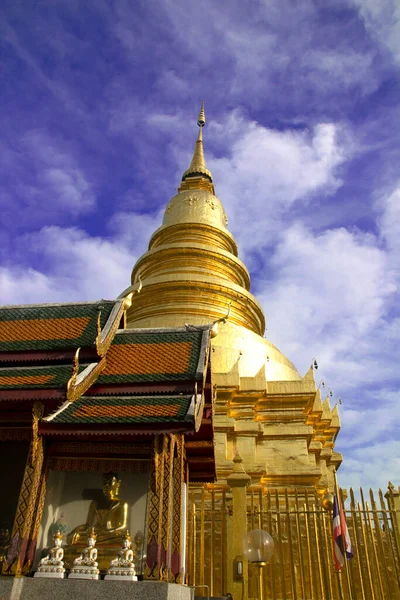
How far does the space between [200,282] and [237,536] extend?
9.65 m

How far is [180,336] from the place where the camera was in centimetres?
737

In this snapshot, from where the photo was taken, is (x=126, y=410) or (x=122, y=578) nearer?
(x=122, y=578)

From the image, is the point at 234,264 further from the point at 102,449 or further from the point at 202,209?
the point at 102,449

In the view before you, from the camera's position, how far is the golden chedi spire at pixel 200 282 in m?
14.3

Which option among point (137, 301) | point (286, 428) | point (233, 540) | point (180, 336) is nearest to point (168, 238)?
point (137, 301)

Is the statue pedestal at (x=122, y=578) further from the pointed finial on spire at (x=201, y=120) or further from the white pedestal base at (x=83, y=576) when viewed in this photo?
the pointed finial on spire at (x=201, y=120)

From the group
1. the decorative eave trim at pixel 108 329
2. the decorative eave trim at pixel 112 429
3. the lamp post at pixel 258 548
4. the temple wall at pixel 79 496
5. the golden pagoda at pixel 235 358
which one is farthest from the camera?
the golden pagoda at pixel 235 358

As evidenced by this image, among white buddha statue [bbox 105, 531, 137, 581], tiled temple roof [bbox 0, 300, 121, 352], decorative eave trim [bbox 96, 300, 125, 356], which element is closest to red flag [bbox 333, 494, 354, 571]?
white buddha statue [bbox 105, 531, 137, 581]

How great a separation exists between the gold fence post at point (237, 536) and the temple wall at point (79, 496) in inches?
61.5

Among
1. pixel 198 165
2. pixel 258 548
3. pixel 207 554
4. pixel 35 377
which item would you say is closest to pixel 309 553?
pixel 258 548

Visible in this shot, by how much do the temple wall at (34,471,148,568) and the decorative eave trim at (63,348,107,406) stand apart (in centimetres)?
107

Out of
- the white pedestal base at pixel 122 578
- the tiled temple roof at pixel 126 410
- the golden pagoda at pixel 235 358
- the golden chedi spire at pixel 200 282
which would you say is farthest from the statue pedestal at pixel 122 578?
the golden chedi spire at pixel 200 282

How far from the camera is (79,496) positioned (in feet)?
20.1

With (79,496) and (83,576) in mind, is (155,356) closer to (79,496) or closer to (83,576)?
(79,496)
